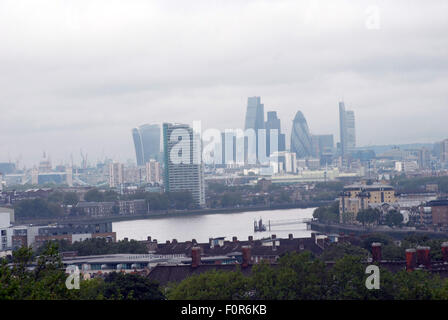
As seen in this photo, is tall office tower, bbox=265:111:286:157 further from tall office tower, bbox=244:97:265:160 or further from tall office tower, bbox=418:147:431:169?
tall office tower, bbox=418:147:431:169

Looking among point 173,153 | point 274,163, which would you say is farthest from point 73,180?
point 173,153

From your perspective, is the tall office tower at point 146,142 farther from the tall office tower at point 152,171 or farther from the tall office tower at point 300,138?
the tall office tower at point 300,138

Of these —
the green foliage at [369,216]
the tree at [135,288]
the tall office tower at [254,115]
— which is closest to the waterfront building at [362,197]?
the green foliage at [369,216]

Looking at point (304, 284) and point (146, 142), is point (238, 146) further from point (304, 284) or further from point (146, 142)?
Result: point (304, 284)

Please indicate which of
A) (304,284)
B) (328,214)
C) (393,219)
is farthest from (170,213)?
(304,284)
